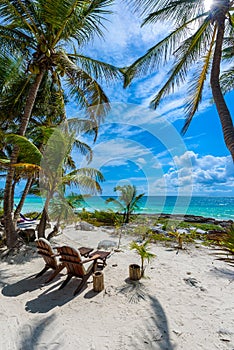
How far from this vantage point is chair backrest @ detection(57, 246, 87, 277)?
3.73 meters

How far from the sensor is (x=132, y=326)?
272 centimetres

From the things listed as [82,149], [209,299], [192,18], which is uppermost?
[192,18]

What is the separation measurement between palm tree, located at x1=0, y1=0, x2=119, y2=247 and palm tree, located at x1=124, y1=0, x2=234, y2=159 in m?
1.97

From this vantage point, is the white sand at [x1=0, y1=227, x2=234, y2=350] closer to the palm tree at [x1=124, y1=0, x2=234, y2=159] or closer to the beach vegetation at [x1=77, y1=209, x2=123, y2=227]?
the palm tree at [x1=124, y1=0, x2=234, y2=159]

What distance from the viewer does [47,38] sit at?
19.6 ft

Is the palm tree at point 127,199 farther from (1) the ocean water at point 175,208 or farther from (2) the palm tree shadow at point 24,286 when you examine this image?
(1) the ocean water at point 175,208

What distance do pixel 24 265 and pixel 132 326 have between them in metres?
3.54

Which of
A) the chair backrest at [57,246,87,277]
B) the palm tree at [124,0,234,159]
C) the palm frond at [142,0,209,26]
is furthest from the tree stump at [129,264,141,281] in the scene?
the palm frond at [142,0,209,26]

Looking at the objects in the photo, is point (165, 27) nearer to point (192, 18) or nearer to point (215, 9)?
point (192, 18)

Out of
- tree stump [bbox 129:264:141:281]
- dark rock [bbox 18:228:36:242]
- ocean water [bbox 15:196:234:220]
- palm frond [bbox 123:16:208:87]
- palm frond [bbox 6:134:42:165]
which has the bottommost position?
ocean water [bbox 15:196:234:220]

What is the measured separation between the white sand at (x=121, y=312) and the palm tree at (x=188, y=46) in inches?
131

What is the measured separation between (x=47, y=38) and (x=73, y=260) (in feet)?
21.3

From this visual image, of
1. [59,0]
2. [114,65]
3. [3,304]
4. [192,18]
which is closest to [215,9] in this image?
[192,18]

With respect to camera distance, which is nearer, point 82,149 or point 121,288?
point 121,288
